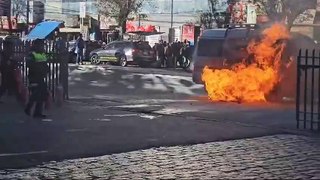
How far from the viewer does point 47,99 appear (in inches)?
544

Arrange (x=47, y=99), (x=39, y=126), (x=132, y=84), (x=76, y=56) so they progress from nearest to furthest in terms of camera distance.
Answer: (x=39, y=126), (x=47, y=99), (x=132, y=84), (x=76, y=56)

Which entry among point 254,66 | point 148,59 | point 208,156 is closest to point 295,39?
point 254,66

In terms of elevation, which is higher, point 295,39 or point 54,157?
point 295,39

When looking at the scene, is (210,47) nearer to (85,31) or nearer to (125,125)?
(125,125)

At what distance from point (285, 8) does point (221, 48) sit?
916 centimetres

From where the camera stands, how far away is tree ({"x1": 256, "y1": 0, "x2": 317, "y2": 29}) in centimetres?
2716

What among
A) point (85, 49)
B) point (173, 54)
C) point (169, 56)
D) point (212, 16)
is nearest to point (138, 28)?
point (212, 16)

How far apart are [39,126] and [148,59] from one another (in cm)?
2532

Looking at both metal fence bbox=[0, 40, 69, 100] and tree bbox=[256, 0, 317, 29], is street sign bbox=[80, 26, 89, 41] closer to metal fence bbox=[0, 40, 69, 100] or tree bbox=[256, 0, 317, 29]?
tree bbox=[256, 0, 317, 29]

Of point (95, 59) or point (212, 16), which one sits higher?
point (212, 16)

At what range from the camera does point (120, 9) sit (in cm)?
4959

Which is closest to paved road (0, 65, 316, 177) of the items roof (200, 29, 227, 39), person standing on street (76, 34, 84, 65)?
roof (200, 29, 227, 39)

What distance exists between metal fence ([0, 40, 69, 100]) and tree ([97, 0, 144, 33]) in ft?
106

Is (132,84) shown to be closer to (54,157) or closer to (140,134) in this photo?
(140,134)
